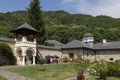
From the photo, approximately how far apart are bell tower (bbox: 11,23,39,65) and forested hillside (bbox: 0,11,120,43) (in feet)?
114

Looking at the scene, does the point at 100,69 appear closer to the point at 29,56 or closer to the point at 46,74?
the point at 46,74

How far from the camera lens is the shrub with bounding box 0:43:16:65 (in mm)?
31377

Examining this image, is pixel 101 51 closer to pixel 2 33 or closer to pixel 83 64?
pixel 83 64

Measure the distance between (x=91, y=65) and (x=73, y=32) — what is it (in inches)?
2917

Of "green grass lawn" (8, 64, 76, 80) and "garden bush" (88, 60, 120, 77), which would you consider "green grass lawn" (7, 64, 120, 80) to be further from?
"garden bush" (88, 60, 120, 77)

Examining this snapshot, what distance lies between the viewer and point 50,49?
40000 millimetres

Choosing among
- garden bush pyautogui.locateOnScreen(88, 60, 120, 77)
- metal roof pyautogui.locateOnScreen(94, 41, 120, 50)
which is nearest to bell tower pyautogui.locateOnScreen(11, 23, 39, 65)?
garden bush pyautogui.locateOnScreen(88, 60, 120, 77)

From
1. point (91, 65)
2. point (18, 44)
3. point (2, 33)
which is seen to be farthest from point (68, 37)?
point (91, 65)

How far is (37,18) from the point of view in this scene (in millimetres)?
50938

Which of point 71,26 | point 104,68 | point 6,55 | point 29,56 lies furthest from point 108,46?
point 71,26

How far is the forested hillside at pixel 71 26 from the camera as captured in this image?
85.3 metres

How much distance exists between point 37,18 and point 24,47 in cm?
1774

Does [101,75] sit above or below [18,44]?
below

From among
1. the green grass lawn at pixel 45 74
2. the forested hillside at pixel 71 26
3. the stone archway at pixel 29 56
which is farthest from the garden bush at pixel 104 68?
the forested hillside at pixel 71 26
